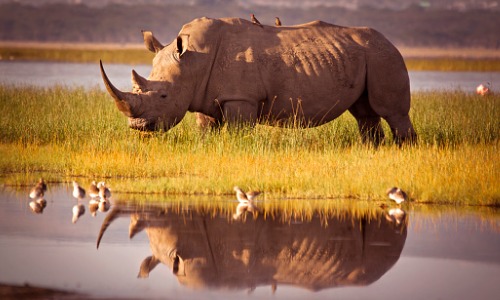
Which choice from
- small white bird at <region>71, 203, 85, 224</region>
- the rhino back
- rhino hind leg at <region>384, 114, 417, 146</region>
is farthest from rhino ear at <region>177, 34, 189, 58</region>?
small white bird at <region>71, 203, 85, 224</region>

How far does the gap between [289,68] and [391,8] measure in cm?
9966

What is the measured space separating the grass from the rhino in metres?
0.31

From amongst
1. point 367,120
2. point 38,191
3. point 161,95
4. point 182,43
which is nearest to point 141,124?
point 161,95

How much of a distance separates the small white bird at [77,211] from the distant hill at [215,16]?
83288mm

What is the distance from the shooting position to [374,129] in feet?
55.9

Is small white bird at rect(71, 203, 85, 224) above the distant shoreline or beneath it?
beneath

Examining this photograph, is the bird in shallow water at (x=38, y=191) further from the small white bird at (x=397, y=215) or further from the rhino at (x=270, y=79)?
the small white bird at (x=397, y=215)

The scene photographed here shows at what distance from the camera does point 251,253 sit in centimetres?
953

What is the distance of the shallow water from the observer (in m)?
8.53

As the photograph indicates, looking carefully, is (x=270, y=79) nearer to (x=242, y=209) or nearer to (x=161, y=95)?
(x=161, y=95)

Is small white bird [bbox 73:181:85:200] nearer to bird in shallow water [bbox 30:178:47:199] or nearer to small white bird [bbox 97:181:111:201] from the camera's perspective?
small white bird [bbox 97:181:111:201]

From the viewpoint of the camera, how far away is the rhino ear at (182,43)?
1514 cm

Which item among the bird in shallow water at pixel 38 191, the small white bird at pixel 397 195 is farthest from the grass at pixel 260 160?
the bird in shallow water at pixel 38 191

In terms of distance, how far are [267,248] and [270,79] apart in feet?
20.7
